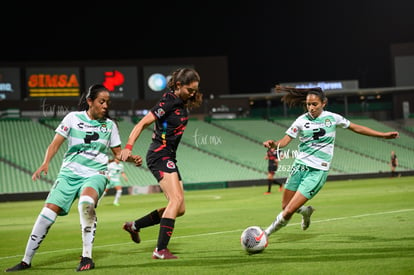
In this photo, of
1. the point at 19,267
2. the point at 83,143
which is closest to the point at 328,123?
the point at 83,143

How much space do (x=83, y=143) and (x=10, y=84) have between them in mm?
46990

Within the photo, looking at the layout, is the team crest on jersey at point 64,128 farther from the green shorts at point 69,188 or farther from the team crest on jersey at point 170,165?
the team crest on jersey at point 170,165

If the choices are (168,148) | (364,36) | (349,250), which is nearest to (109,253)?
(168,148)

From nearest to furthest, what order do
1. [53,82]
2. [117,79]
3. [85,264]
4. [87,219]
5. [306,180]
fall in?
[85,264], [87,219], [306,180], [53,82], [117,79]

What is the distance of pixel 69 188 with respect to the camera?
8711mm

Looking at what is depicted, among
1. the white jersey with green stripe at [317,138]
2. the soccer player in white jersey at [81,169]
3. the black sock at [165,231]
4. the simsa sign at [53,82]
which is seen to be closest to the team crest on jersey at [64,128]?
the soccer player in white jersey at [81,169]

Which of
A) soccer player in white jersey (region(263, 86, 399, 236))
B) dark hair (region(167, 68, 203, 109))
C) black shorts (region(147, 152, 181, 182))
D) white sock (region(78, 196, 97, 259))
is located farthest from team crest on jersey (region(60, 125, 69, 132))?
soccer player in white jersey (region(263, 86, 399, 236))

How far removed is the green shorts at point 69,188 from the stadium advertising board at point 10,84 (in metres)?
46.5

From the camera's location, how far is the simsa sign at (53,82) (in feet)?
177

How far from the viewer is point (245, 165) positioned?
4925 centimetres

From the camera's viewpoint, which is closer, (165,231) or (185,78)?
(165,231)

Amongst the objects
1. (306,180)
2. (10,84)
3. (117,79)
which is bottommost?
(306,180)

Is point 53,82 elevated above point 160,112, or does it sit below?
above

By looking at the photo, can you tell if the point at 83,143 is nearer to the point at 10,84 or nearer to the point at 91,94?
the point at 91,94
